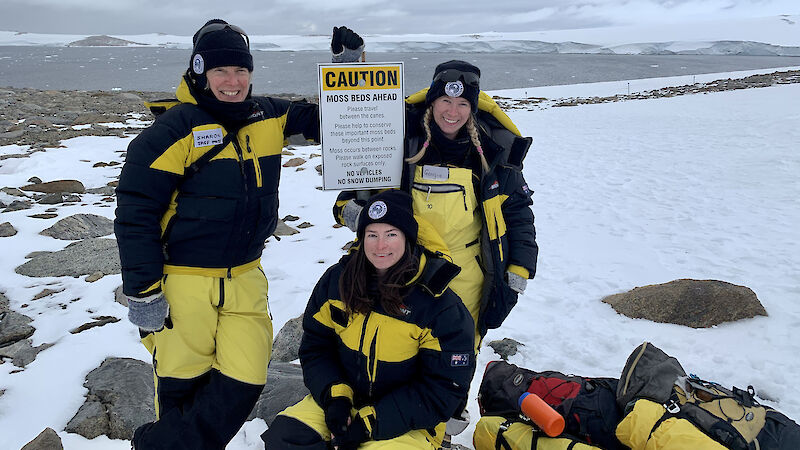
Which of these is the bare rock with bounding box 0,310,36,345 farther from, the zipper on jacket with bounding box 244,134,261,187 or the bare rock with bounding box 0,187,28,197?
the bare rock with bounding box 0,187,28,197

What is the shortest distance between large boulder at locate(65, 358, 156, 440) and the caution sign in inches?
70.9

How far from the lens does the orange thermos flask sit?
259 centimetres

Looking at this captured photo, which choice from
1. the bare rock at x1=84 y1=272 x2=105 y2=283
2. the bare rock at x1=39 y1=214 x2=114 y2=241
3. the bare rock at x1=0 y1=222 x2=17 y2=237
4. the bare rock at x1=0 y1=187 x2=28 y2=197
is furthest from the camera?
the bare rock at x1=0 y1=187 x2=28 y2=197

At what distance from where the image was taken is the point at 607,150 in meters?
12.4

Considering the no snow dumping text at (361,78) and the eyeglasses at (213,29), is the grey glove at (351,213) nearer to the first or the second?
the no snow dumping text at (361,78)

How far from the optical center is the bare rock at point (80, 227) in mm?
6434

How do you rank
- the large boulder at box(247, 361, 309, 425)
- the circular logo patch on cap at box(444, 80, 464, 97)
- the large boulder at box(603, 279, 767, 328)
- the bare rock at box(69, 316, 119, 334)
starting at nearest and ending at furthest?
the circular logo patch on cap at box(444, 80, 464, 97) → the large boulder at box(247, 361, 309, 425) → the bare rock at box(69, 316, 119, 334) → the large boulder at box(603, 279, 767, 328)

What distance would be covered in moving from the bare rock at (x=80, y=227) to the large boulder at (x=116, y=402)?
3.55 metres

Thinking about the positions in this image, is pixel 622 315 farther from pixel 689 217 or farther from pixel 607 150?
pixel 607 150

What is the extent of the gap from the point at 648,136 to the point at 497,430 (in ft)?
42.1

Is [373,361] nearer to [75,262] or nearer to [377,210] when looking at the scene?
[377,210]

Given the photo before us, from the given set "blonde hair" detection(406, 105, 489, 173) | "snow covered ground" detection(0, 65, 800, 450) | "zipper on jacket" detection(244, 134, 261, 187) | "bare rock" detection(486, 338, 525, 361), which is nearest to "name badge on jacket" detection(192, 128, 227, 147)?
"zipper on jacket" detection(244, 134, 261, 187)

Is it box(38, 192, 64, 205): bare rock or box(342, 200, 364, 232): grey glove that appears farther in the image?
box(38, 192, 64, 205): bare rock

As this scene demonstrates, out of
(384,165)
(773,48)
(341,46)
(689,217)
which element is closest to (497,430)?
(384,165)
